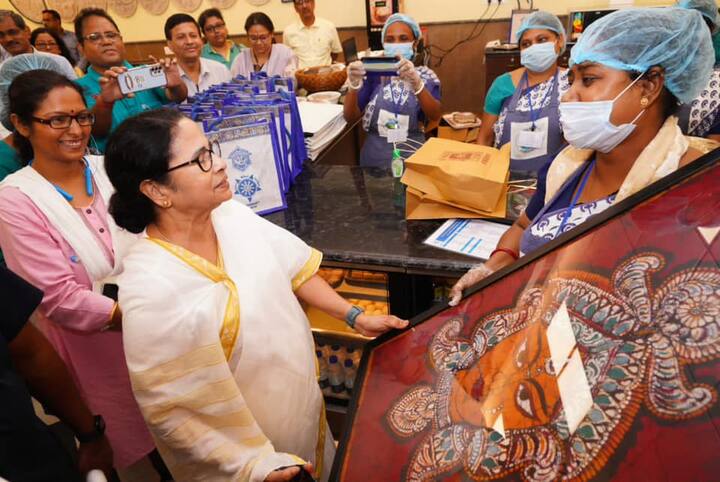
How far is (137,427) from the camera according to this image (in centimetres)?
193

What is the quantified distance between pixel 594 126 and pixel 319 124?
178 centimetres

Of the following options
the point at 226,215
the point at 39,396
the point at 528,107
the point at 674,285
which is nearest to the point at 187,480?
the point at 39,396

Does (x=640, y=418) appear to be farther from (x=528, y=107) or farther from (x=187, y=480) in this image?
(x=528, y=107)

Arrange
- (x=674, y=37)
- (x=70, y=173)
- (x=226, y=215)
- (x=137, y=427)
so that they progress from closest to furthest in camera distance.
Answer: (x=674, y=37) < (x=226, y=215) < (x=70, y=173) < (x=137, y=427)

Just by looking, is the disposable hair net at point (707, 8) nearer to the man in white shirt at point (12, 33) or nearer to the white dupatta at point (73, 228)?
the white dupatta at point (73, 228)

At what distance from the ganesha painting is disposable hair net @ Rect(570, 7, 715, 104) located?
2.13 ft

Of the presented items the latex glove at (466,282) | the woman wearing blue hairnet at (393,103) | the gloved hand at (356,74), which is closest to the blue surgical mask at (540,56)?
the woman wearing blue hairnet at (393,103)

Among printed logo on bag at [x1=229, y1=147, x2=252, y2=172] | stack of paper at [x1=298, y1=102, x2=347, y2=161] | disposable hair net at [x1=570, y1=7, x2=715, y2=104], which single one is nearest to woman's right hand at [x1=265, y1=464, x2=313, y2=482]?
printed logo on bag at [x1=229, y1=147, x2=252, y2=172]

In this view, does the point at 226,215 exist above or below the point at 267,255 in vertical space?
above

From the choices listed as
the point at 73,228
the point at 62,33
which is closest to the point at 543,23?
the point at 73,228

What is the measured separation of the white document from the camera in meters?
1.68

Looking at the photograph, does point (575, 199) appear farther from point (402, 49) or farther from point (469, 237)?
point (402, 49)

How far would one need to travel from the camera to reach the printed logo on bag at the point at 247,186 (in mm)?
1960

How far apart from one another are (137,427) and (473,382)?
1.61 meters
